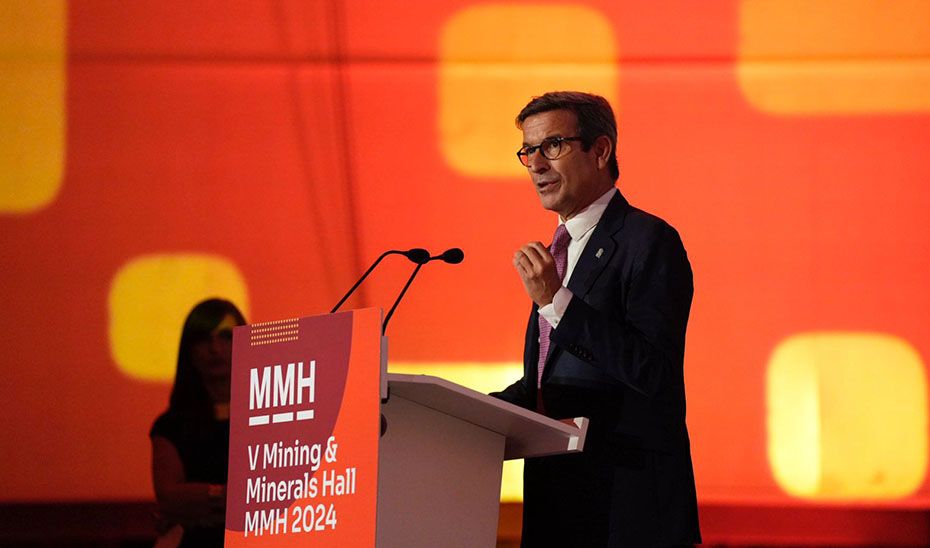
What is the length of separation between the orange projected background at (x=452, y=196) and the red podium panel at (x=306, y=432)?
2055 mm

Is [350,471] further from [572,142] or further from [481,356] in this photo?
[481,356]

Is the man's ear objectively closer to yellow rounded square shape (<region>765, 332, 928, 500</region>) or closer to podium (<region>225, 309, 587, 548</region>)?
podium (<region>225, 309, 587, 548</region>)

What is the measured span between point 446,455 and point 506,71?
7.45 ft

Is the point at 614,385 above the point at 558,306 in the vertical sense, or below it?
below

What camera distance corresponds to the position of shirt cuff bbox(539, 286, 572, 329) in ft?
7.04

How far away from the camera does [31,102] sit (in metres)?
4.37

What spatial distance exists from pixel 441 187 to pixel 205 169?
829 millimetres

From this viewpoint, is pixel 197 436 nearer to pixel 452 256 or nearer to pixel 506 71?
pixel 506 71

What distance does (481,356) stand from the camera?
407cm

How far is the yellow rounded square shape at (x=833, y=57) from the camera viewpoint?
4102 millimetres

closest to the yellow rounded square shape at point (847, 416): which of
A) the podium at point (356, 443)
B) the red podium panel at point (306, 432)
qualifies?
the podium at point (356, 443)

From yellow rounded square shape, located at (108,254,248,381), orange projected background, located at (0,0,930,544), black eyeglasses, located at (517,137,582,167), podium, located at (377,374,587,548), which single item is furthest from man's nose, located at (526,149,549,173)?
yellow rounded square shape, located at (108,254,248,381)

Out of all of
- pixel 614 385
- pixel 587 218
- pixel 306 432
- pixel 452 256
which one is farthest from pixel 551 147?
pixel 306 432

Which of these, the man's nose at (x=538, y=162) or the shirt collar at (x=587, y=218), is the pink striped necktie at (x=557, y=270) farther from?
the man's nose at (x=538, y=162)
